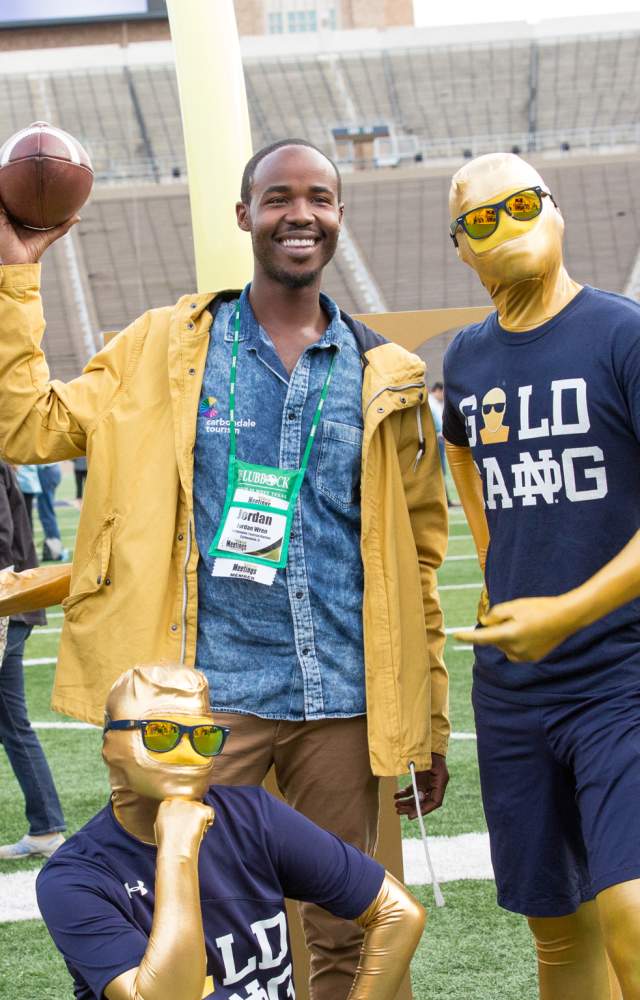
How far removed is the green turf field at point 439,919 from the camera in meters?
3.49

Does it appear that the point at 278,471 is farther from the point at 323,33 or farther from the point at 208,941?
the point at 323,33

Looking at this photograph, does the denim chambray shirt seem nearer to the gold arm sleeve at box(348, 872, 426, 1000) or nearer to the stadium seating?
the gold arm sleeve at box(348, 872, 426, 1000)

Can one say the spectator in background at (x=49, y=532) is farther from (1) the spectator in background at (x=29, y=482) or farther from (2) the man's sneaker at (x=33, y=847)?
(2) the man's sneaker at (x=33, y=847)

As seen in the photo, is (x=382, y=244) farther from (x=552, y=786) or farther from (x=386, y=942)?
(x=386, y=942)

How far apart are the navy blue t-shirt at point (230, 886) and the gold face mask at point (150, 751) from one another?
0.11 metres

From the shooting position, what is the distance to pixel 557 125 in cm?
4088

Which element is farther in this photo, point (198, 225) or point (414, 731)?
point (198, 225)

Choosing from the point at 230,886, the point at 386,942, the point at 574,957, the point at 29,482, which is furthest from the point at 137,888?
the point at 29,482

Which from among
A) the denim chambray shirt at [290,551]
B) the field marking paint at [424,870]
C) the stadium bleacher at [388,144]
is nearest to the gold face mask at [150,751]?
the denim chambray shirt at [290,551]

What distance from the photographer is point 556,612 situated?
6.88ft

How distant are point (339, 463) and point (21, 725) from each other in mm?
2607

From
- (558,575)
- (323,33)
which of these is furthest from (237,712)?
(323,33)

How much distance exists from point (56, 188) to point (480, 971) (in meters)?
2.35

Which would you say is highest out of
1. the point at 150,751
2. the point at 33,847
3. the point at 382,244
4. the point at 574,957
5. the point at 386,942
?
the point at 382,244
